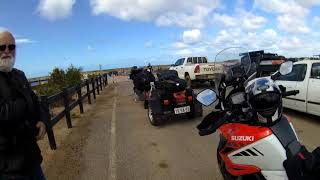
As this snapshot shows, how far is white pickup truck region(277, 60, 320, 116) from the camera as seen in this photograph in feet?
32.2

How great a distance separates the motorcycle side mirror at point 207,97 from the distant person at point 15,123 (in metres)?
1.59

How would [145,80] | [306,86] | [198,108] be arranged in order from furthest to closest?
[145,80], [198,108], [306,86]

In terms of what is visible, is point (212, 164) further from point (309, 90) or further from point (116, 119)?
point (116, 119)

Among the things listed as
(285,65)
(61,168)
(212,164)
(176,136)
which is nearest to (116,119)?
(176,136)

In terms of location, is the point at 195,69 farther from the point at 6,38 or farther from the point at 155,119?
the point at 6,38

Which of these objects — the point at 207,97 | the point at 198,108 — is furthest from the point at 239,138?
the point at 198,108

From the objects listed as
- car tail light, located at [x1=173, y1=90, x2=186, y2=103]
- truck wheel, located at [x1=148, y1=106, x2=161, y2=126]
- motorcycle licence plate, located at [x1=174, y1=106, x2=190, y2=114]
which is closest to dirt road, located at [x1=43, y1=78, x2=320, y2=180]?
truck wheel, located at [x1=148, y1=106, x2=161, y2=126]

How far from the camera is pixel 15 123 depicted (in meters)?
3.19

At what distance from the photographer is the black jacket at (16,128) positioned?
10.4 ft

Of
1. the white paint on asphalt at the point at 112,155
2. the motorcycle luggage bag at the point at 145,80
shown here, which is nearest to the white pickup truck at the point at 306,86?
the white paint on asphalt at the point at 112,155

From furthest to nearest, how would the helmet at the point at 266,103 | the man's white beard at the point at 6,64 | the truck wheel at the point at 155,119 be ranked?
1. the truck wheel at the point at 155,119
2. the helmet at the point at 266,103
3. the man's white beard at the point at 6,64

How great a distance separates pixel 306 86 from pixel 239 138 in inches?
288

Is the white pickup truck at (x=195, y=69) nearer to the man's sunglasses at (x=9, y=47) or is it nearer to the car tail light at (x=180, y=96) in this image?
the car tail light at (x=180, y=96)

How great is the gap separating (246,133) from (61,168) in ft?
15.0
